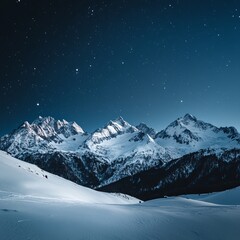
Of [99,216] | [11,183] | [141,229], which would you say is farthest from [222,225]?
[11,183]

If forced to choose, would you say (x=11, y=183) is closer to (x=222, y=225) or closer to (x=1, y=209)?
(x=1, y=209)

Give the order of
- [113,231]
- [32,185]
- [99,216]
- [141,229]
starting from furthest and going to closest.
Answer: [32,185] < [99,216] < [141,229] < [113,231]

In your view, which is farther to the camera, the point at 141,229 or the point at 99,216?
the point at 99,216

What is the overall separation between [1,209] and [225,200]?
55256mm

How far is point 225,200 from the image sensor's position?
185ft

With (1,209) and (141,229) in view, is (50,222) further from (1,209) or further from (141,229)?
(141,229)

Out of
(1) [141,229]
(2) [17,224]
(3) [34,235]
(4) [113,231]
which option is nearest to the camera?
(3) [34,235]

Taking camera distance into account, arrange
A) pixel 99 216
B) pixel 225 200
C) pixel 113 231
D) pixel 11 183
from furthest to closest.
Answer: pixel 225 200 → pixel 11 183 → pixel 99 216 → pixel 113 231

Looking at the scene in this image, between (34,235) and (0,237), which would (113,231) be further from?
(0,237)

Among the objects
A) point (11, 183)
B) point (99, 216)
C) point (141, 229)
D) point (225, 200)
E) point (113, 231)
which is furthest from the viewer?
point (225, 200)

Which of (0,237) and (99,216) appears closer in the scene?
(0,237)

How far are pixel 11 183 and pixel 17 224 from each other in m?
13.6

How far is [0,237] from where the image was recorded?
6227 mm

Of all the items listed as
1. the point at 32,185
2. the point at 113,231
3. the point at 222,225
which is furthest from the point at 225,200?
the point at 113,231
